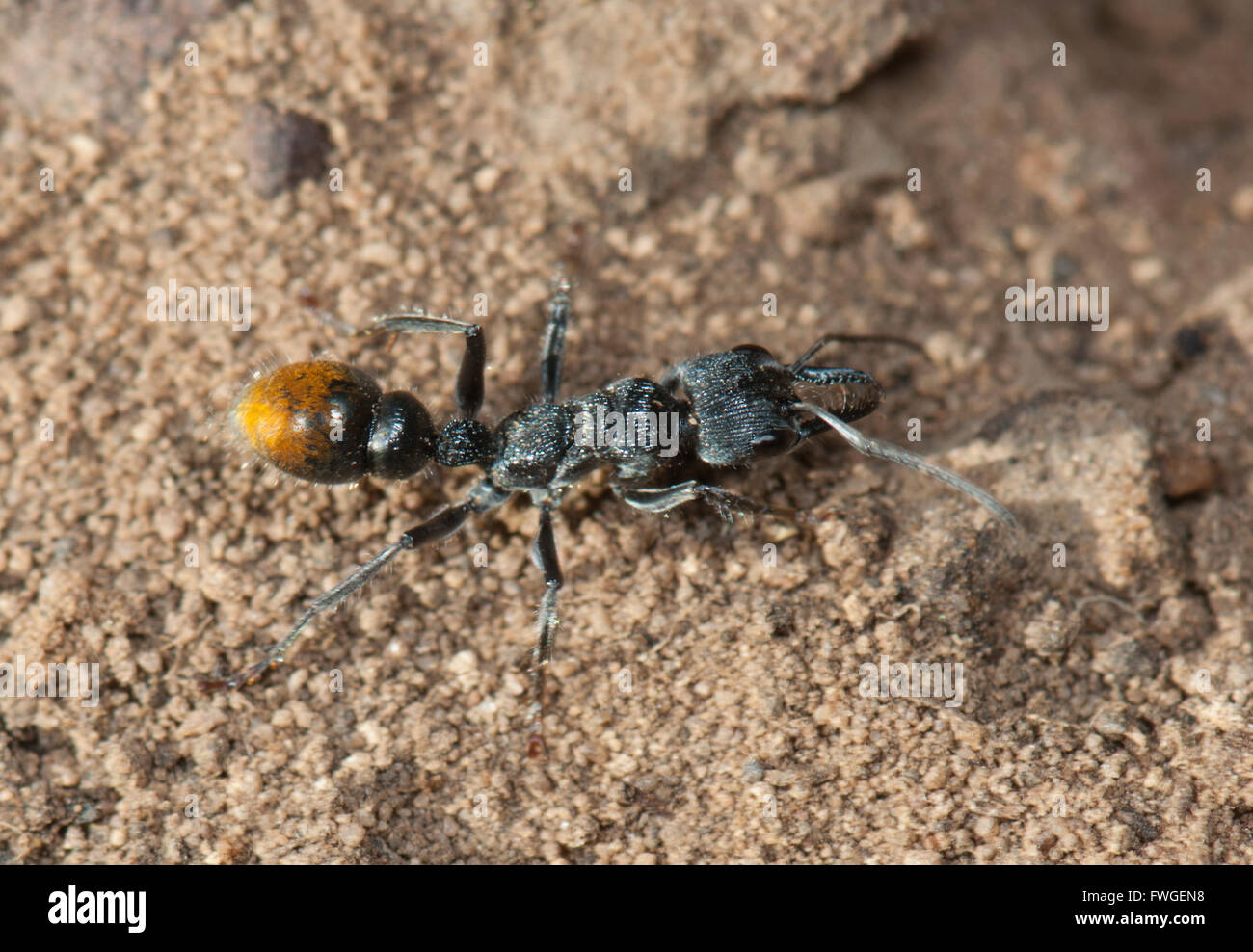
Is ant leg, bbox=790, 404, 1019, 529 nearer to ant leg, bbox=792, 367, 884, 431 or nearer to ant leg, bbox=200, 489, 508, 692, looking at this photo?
ant leg, bbox=792, 367, 884, 431

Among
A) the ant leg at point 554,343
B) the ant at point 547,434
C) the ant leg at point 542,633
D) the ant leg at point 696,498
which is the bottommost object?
the ant leg at point 542,633

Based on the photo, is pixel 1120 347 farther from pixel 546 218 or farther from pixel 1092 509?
pixel 546 218

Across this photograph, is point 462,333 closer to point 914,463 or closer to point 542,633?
point 542,633

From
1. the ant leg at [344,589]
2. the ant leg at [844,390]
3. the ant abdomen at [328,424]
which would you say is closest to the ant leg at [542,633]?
the ant leg at [344,589]

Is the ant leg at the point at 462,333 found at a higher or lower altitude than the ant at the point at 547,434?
higher

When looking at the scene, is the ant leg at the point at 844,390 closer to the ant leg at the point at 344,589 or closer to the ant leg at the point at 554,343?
the ant leg at the point at 554,343

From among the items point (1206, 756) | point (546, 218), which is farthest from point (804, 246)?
point (1206, 756)

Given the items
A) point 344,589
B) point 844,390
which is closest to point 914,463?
point 844,390
